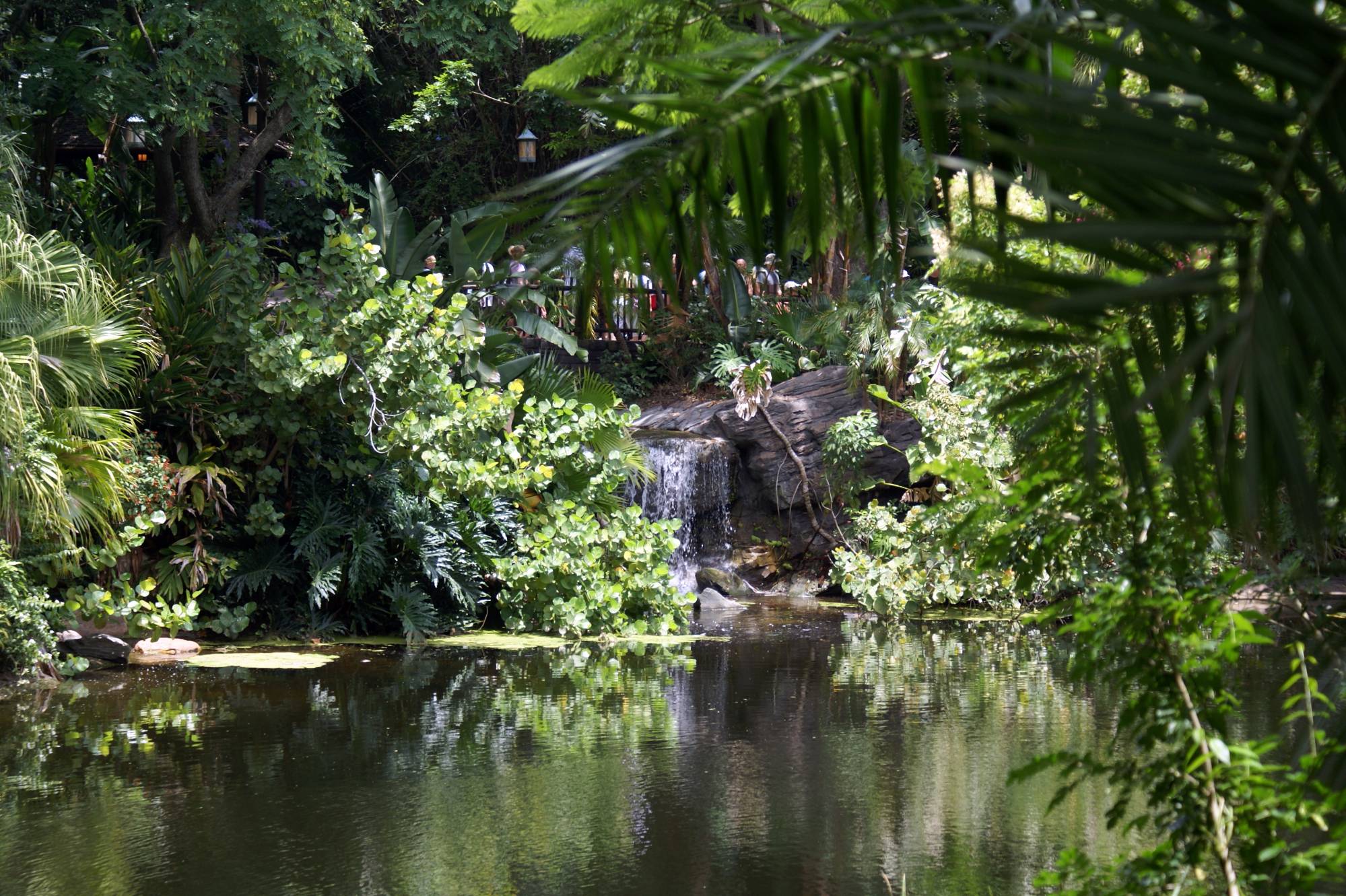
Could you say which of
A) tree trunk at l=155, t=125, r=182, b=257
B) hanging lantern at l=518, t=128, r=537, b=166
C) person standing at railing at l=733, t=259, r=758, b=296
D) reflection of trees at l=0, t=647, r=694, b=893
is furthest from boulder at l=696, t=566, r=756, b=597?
hanging lantern at l=518, t=128, r=537, b=166

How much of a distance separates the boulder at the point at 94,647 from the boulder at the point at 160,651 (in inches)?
3.6

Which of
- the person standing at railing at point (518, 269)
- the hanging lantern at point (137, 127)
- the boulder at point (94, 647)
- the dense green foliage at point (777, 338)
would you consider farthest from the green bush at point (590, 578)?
the hanging lantern at point (137, 127)

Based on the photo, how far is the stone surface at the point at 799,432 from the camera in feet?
51.8

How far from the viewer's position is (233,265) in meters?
10.9

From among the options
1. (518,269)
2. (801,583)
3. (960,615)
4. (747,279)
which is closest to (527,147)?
(747,279)

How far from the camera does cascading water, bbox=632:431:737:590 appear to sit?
16.0 m

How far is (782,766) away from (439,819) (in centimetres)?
178

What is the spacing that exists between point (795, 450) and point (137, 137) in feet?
27.4

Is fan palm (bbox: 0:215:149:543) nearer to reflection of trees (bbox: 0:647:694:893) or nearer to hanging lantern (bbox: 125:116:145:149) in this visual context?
reflection of trees (bbox: 0:647:694:893)

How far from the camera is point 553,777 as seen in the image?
243 inches

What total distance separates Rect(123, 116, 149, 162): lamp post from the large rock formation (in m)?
7.27

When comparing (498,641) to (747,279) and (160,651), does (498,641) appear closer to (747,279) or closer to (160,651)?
(160,651)

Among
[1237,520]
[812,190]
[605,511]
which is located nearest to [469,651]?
[605,511]

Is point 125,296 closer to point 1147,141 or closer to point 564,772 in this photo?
point 564,772
